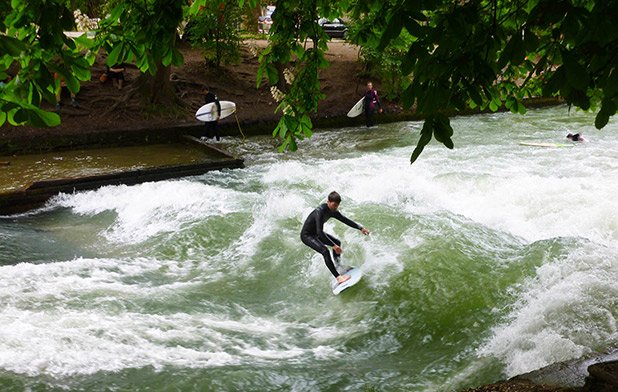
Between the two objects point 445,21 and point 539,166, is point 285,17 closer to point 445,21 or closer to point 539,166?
point 445,21

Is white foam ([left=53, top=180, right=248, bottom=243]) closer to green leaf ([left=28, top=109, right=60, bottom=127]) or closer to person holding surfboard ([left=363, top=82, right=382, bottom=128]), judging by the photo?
green leaf ([left=28, top=109, right=60, bottom=127])

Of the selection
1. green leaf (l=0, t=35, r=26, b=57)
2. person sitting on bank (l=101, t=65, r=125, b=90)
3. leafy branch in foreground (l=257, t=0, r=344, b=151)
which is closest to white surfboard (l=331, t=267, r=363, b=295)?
leafy branch in foreground (l=257, t=0, r=344, b=151)

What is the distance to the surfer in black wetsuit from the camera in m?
10.1

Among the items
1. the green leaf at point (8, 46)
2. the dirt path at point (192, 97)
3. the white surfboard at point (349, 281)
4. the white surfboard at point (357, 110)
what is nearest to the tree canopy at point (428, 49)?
the green leaf at point (8, 46)

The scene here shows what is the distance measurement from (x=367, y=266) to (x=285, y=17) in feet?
16.8

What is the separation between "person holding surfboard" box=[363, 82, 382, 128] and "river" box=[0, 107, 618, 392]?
773cm

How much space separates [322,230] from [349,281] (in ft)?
2.84

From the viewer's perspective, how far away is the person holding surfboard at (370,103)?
24.1 meters

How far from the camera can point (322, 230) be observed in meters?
10.2

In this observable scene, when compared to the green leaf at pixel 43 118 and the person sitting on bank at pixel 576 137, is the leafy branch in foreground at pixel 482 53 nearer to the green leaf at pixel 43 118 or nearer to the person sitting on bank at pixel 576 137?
the green leaf at pixel 43 118

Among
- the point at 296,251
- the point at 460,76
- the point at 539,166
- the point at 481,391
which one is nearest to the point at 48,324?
the point at 296,251

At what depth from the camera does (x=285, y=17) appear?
6.39 metres

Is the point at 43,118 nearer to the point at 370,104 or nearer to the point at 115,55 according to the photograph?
the point at 115,55

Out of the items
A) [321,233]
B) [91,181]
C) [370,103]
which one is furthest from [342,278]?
[370,103]
